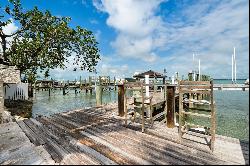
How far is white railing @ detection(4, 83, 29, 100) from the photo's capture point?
22639mm

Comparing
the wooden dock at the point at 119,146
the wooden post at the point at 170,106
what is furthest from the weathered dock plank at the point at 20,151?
the wooden post at the point at 170,106

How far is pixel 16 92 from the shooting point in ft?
78.2

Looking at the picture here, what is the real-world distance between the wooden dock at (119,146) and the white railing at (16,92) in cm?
1623

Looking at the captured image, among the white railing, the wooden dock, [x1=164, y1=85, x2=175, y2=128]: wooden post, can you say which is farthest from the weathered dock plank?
the white railing

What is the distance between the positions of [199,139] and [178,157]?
1603 mm

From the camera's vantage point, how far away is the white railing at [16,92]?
22.6 m

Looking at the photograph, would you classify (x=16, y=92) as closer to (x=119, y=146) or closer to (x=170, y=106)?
(x=170, y=106)

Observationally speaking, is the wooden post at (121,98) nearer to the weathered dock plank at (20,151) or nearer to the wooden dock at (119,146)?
the wooden dock at (119,146)

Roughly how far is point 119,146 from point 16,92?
2157cm

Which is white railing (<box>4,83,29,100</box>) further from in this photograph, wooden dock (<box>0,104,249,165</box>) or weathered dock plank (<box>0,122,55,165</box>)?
weathered dock plank (<box>0,122,55,165</box>)

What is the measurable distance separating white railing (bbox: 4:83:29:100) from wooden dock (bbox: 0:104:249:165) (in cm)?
1623

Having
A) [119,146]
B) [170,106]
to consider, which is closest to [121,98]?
[170,106]

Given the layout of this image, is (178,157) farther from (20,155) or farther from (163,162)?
(20,155)

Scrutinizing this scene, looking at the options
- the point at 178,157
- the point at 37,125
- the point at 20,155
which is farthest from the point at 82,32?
the point at 178,157
